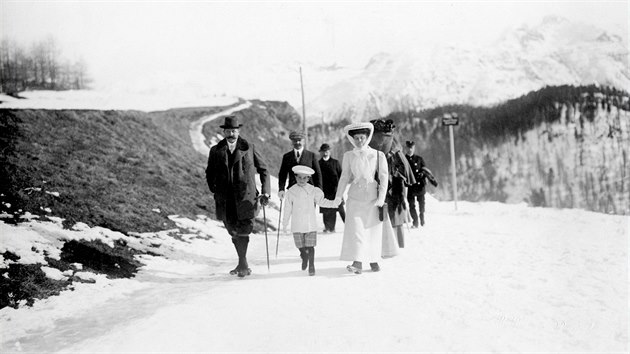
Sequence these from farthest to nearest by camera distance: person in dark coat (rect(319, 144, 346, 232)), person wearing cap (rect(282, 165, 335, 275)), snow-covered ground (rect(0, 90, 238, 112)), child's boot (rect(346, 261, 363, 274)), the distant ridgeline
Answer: the distant ridgeline
snow-covered ground (rect(0, 90, 238, 112))
person in dark coat (rect(319, 144, 346, 232))
person wearing cap (rect(282, 165, 335, 275))
child's boot (rect(346, 261, 363, 274))

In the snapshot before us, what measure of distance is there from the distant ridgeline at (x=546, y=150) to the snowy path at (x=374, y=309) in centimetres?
9034

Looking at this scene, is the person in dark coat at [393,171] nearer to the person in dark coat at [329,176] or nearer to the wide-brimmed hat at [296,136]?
the wide-brimmed hat at [296,136]

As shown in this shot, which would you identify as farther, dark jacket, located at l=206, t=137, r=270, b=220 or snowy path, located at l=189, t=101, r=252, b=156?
snowy path, located at l=189, t=101, r=252, b=156

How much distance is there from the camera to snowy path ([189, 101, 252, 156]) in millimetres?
25481

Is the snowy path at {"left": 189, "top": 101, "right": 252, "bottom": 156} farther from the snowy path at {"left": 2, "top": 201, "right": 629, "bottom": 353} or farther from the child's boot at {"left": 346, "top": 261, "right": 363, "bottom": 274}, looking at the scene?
the child's boot at {"left": 346, "top": 261, "right": 363, "bottom": 274}

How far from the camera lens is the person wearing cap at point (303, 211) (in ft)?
21.9

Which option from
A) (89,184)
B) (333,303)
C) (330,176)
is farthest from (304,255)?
(89,184)

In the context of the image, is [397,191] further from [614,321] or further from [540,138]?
[540,138]

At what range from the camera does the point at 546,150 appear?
108000mm

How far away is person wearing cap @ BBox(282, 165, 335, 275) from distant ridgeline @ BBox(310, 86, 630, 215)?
296ft

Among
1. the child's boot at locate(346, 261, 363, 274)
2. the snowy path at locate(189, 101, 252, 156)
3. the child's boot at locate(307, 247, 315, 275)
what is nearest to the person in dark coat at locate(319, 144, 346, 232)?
the child's boot at locate(307, 247, 315, 275)

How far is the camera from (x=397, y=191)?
8.45 m

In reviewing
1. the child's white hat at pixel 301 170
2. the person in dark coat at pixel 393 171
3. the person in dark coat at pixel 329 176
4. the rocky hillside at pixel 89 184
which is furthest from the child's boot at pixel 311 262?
the person in dark coat at pixel 329 176

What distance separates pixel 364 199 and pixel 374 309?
2047 mm
